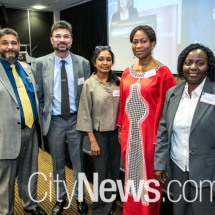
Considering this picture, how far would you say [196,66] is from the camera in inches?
55.7

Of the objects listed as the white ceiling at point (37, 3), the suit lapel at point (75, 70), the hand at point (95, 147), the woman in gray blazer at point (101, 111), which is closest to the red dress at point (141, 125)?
the woman in gray blazer at point (101, 111)

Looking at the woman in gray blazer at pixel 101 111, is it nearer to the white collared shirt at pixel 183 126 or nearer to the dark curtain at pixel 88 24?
the white collared shirt at pixel 183 126

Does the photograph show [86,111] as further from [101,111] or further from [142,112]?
[142,112]

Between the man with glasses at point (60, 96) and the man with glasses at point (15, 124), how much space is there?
114 millimetres

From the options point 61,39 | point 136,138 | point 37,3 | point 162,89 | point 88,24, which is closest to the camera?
point 162,89

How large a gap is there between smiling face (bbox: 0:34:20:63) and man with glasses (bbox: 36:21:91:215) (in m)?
0.24

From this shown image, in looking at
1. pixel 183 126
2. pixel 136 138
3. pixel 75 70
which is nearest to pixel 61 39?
pixel 75 70

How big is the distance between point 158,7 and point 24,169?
4226 mm

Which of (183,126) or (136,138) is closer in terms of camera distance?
(183,126)

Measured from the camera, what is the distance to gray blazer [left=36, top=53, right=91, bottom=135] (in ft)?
7.27

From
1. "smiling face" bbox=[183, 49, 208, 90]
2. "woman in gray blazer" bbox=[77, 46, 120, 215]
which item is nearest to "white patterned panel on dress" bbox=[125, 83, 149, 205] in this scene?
"woman in gray blazer" bbox=[77, 46, 120, 215]

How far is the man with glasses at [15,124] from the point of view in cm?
197

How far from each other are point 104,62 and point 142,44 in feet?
1.27

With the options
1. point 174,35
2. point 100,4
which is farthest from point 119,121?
point 100,4
